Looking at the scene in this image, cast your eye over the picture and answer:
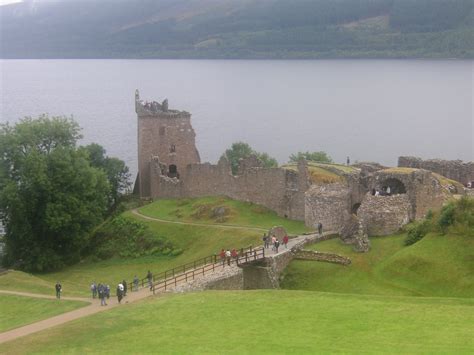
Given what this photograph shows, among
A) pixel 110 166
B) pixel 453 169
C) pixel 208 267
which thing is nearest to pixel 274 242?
pixel 208 267

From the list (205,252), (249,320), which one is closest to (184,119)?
(205,252)

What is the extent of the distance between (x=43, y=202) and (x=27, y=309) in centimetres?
A: 2041

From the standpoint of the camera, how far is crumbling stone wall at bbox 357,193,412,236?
4731cm

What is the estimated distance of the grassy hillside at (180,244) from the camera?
4975 cm

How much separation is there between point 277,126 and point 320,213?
103875 mm

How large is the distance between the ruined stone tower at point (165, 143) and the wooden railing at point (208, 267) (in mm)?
24624

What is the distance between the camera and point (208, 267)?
1692 inches

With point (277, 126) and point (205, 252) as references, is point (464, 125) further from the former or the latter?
point (205, 252)

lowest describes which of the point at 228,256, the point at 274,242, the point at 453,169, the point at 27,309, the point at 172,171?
the point at 27,309

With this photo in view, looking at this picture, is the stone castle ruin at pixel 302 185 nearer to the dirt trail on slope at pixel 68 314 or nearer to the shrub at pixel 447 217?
the shrub at pixel 447 217

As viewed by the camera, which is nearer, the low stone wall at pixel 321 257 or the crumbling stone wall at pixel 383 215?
the low stone wall at pixel 321 257

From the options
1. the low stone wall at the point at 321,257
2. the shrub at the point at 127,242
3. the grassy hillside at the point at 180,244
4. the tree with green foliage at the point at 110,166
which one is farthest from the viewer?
the tree with green foliage at the point at 110,166

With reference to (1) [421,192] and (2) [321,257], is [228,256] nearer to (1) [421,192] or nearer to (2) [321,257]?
(2) [321,257]

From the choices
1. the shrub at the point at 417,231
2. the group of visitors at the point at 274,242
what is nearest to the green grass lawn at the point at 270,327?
the group of visitors at the point at 274,242
